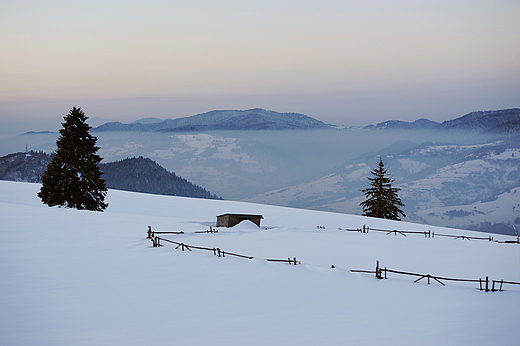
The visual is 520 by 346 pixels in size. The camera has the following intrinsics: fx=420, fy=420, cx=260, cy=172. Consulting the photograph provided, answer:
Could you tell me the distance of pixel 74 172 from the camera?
40.1 m

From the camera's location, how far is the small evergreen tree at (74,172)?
131 ft

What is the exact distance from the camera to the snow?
14.1 m

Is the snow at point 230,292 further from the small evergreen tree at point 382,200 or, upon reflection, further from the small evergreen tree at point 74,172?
the small evergreen tree at point 382,200

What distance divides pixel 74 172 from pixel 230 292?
27930 millimetres

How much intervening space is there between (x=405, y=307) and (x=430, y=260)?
→ 41.3 ft

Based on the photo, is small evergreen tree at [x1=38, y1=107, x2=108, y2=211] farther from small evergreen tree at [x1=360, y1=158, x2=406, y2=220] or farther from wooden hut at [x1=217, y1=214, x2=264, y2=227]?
small evergreen tree at [x1=360, y1=158, x2=406, y2=220]

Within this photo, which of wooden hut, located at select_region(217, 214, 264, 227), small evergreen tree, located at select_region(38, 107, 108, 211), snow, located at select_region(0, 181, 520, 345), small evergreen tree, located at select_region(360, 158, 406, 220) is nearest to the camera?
snow, located at select_region(0, 181, 520, 345)

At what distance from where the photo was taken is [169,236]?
2933 centimetres

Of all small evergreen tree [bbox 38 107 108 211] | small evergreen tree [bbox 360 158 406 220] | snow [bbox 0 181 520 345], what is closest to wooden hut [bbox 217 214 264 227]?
snow [bbox 0 181 520 345]

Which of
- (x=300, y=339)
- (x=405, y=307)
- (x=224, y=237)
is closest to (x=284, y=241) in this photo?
(x=224, y=237)

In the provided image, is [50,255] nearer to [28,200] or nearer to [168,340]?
[168,340]

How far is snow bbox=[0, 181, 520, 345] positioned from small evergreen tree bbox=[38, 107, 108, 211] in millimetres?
8387

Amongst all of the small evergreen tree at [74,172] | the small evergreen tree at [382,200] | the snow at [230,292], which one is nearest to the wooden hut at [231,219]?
the snow at [230,292]

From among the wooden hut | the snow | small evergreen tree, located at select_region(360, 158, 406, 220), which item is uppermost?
small evergreen tree, located at select_region(360, 158, 406, 220)
